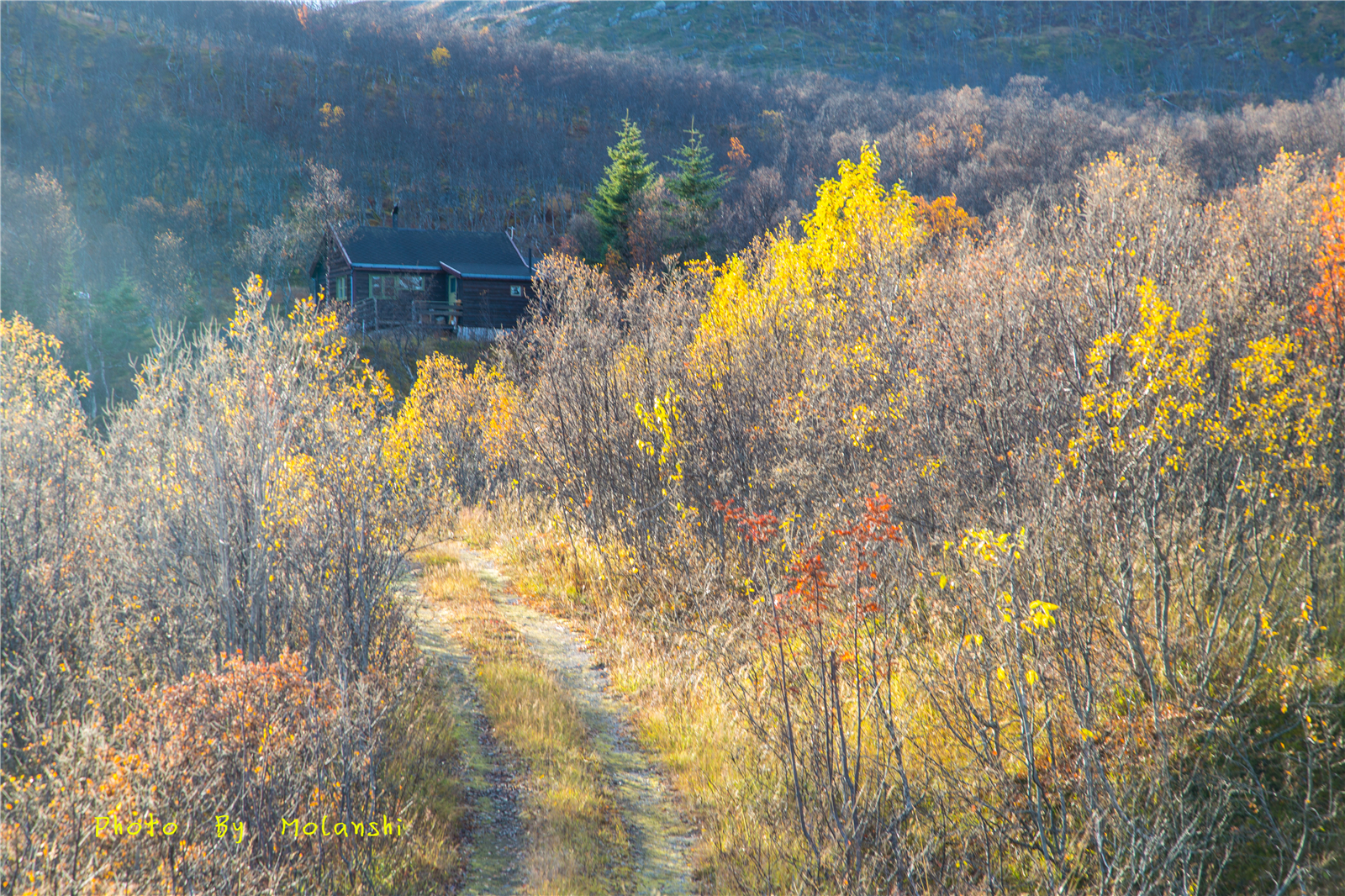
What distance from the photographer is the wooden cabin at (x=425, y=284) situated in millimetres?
42219

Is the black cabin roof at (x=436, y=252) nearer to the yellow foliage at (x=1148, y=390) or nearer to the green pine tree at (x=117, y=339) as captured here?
the green pine tree at (x=117, y=339)

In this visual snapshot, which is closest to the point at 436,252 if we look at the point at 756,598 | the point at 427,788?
the point at 756,598

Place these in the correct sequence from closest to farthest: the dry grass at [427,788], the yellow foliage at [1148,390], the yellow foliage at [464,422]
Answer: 1. the yellow foliage at [1148,390]
2. the dry grass at [427,788]
3. the yellow foliage at [464,422]

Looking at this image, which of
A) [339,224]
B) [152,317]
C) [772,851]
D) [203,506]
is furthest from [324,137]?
[772,851]

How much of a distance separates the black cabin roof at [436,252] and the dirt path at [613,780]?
35608 mm

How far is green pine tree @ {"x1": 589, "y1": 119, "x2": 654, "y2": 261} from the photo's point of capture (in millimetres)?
40125

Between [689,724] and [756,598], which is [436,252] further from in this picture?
[689,724]

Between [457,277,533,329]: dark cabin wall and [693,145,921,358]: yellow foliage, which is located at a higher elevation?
[693,145,921,358]: yellow foliage

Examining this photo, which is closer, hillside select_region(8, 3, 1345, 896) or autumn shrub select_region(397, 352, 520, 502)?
hillside select_region(8, 3, 1345, 896)

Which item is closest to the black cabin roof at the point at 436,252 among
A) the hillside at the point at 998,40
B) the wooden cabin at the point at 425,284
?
the wooden cabin at the point at 425,284

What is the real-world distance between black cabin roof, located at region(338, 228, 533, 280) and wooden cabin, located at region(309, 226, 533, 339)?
0.16 ft

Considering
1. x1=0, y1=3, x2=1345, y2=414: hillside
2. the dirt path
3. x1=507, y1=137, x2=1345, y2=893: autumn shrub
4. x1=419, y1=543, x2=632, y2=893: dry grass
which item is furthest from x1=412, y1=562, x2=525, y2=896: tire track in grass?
x1=0, y1=3, x2=1345, y2=414: hillside

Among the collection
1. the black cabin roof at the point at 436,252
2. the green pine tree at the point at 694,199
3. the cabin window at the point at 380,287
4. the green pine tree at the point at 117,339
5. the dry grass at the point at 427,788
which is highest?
the green pine tree at the point at 694,199

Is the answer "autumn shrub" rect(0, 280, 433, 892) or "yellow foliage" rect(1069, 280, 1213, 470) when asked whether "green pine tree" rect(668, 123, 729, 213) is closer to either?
"autumn shrub" rect(0, 280, 433, 892)
